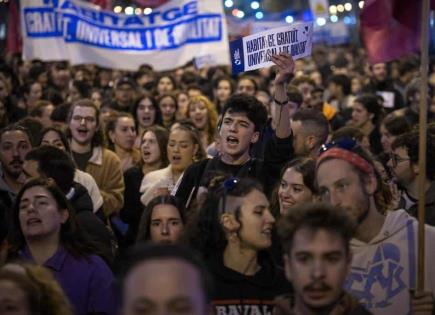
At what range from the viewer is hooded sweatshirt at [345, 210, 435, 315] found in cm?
604

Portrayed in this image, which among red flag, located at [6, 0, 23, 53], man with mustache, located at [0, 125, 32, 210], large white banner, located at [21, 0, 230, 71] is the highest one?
red flag, located at [6, 0, 23, 53]

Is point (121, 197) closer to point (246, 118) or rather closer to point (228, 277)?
point (246, 118)

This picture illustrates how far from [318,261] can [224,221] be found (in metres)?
1.52

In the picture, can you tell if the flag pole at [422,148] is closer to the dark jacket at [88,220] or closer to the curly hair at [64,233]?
the curly hair at [64,233]

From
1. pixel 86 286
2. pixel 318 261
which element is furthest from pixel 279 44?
pixel 318 261

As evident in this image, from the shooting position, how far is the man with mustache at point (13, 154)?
32.4 feet

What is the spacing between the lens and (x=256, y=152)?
10430 millimetres

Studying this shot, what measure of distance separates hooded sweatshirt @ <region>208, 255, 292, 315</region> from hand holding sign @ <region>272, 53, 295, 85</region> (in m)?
2.45

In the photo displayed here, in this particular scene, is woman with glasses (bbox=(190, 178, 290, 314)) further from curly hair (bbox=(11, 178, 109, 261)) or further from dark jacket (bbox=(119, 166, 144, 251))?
dark jacket (bbox=(119, 166, 144, 251))

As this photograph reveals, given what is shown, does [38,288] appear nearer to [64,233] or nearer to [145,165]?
[64,233]

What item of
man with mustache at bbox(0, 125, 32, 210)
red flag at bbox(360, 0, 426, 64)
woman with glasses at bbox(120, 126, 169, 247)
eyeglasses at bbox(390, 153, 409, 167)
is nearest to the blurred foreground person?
red flag at bbox(360, 0, 426, 64)

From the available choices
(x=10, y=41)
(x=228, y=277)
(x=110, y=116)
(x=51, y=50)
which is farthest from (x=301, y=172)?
(x=10, y=41)

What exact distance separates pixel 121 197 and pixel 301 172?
12.2ft

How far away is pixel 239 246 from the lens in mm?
6406
